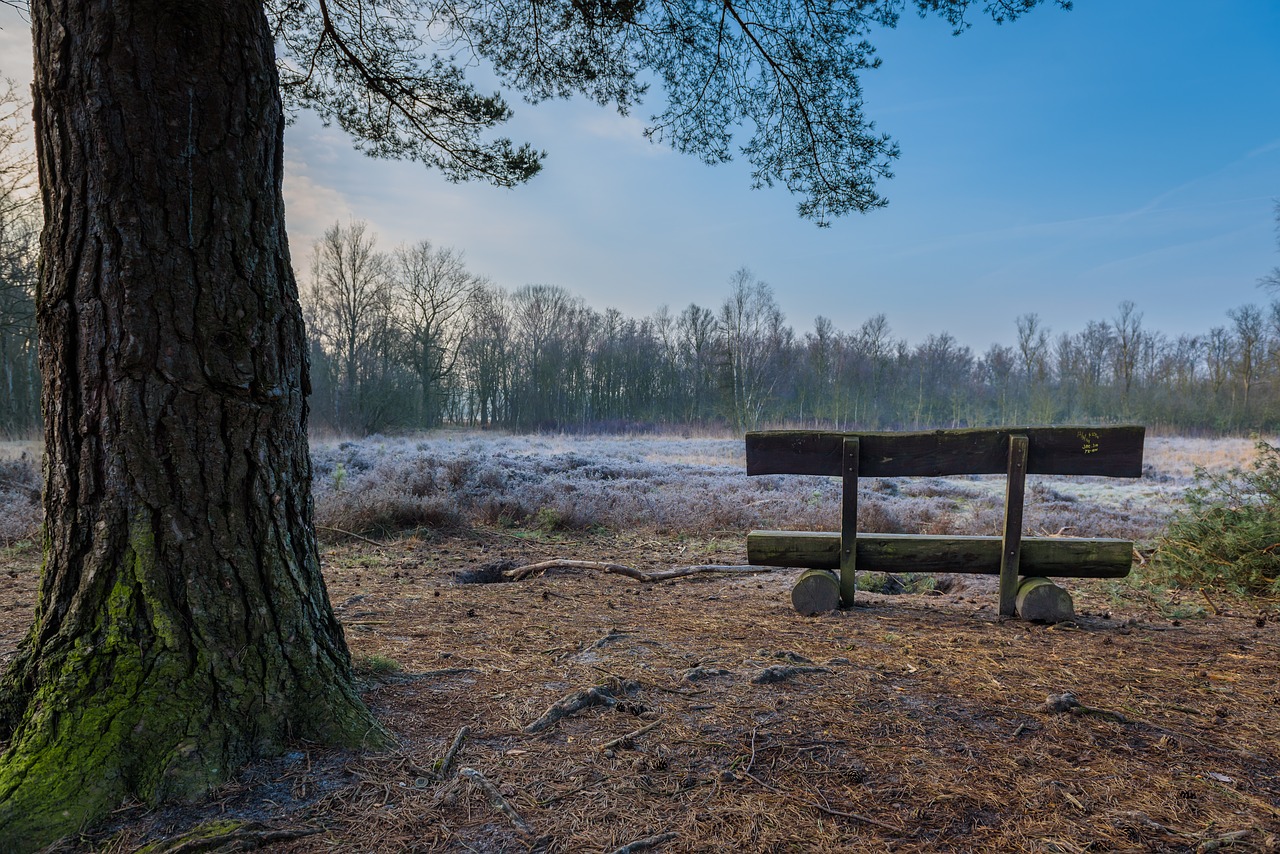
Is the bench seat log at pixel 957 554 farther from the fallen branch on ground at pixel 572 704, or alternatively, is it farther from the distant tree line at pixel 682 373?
the distant tree line at pixel 682 373

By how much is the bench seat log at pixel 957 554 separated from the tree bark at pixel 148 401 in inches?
142

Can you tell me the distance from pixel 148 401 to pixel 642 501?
828 centimetres

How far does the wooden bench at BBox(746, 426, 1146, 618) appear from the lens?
15.0ft

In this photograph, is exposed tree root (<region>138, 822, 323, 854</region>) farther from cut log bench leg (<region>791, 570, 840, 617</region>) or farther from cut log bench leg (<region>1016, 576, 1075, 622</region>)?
cut log bench leg (<region>1016, 576, 1075, 622</region>)

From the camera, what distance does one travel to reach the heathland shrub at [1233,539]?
540cm

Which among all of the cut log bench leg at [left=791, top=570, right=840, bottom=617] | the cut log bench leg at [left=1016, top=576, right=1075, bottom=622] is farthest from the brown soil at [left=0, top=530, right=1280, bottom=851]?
the cut log bench leg at [left=791, top=570, right=840, bottom=617]

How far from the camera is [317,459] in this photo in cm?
1177

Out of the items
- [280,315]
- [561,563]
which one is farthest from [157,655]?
[561,563]

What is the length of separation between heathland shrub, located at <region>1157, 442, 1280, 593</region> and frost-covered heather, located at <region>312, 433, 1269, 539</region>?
2.49 m

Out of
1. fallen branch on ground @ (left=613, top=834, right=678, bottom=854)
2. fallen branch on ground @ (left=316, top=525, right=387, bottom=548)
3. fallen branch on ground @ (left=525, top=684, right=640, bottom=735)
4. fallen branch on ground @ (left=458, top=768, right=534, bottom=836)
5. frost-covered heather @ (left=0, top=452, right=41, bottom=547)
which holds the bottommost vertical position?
fallen branch on ground @ (left=316, top=525, right=387, bottom=548)

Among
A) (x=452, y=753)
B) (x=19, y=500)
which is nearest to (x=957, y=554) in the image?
(x=452, y=753)

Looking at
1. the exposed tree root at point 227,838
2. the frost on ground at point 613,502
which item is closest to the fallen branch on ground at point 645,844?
the exposed tree root at point 227,838

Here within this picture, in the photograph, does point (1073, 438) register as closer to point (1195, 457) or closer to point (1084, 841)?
point (1084, 841)

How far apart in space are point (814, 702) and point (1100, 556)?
3256 millimetres
